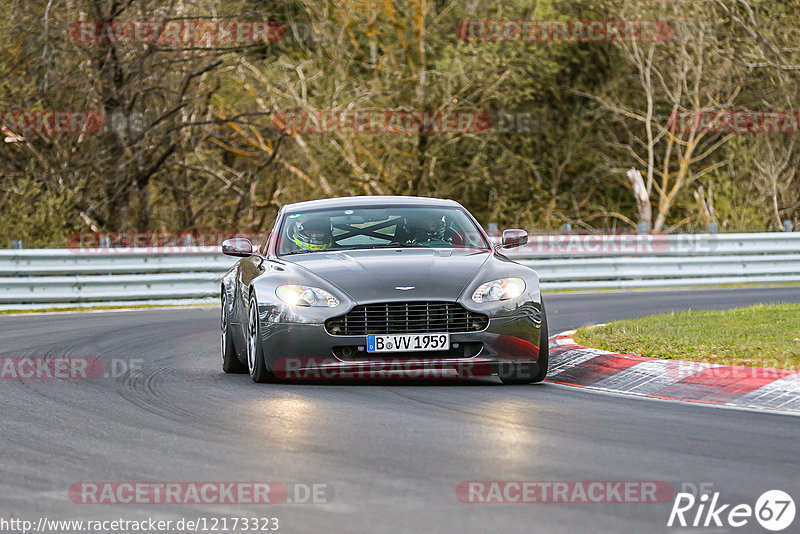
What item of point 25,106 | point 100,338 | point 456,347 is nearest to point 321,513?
point 456,347

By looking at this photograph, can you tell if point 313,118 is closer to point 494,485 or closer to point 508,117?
point 508,117

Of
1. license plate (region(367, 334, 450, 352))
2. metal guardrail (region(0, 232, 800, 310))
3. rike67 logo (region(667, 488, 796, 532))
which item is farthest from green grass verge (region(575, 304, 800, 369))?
metal guardrail (region(0, 232, 800, 310))

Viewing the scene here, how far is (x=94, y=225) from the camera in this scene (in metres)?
27.8

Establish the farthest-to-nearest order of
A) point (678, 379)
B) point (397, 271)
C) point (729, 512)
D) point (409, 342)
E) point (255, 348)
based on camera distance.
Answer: point (255, 348)
point (397, 271)
point (678, 379)
point (409, 342)
point (729, 512)

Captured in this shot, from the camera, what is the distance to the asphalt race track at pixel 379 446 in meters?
5.80

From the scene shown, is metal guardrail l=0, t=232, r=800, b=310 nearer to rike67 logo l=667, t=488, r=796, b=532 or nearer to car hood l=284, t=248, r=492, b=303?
car hood l=284, t=248, r=492, b=303

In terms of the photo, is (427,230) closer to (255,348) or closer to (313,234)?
(313,234)

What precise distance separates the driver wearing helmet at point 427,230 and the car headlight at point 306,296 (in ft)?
4.99

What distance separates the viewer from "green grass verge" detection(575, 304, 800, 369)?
11055 millimetres

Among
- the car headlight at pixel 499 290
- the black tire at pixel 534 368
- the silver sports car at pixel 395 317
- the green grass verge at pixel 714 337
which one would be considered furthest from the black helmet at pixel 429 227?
the green grass verge at pixel 714 337

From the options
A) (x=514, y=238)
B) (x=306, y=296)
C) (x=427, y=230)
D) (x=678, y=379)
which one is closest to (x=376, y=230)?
(x=427, y=230)

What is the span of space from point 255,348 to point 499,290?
1.91 meters

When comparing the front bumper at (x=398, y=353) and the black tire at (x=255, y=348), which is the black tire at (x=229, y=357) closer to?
the black tire at (x=255, y=348)

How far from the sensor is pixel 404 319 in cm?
1007
